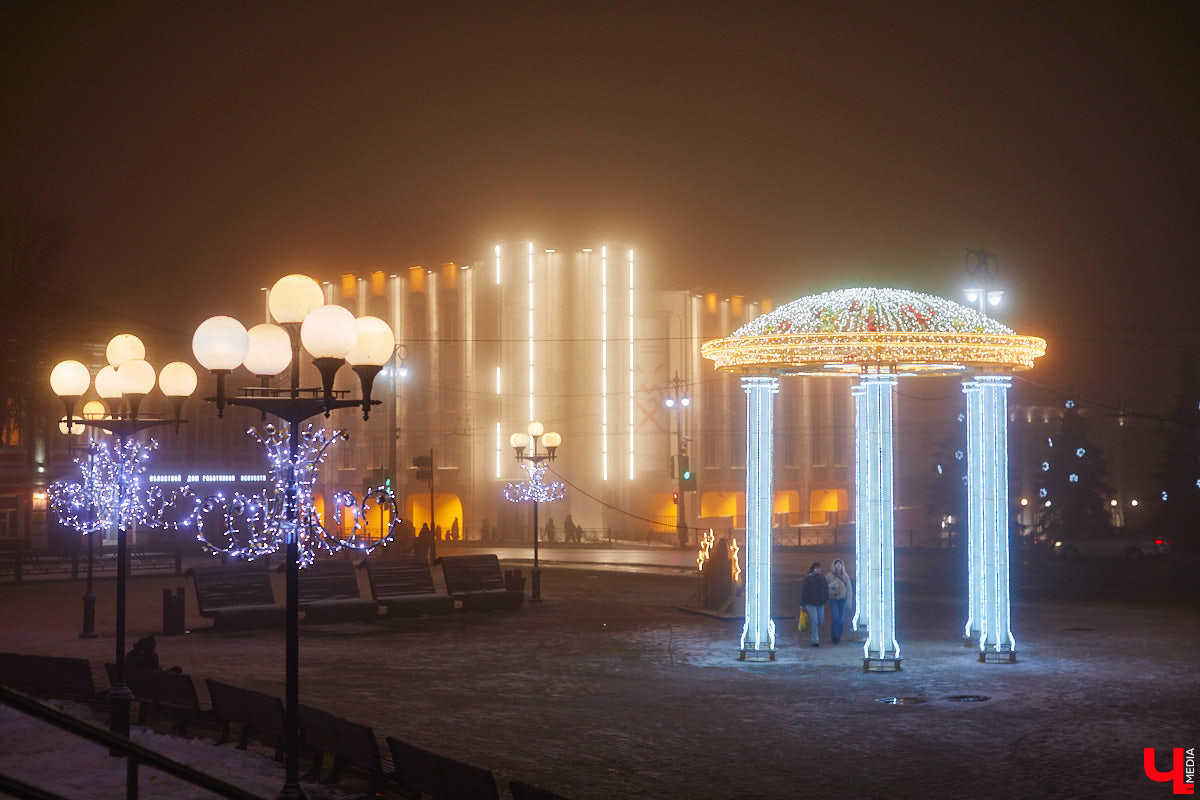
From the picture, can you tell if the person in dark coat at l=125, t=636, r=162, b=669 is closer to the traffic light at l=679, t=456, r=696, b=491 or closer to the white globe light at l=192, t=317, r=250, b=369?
the white globe light at l=192, t=317, r=250, b=369

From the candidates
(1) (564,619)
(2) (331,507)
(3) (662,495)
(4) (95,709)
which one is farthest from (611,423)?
(4) (95,709)

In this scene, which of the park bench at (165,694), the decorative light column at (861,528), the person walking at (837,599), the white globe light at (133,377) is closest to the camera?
the park bench at (165,694)

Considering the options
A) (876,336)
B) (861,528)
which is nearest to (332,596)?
(861,528)

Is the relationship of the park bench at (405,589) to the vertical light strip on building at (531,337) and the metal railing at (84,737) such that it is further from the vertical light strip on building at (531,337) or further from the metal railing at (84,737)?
the vertical light strip on building at (531,337)

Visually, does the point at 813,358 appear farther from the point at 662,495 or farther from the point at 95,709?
the point at 662,495

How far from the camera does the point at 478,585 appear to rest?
25.2 meters

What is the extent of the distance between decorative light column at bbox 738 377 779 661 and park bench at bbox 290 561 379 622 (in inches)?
317

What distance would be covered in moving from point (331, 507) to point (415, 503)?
6.31m

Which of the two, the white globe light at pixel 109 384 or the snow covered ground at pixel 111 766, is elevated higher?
the white globe light at pixel 109 384

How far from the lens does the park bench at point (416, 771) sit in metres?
8.79

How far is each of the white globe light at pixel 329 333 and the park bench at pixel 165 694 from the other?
15.6ft

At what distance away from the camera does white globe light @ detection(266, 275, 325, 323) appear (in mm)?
9852

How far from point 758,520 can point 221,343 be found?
10.6 meters

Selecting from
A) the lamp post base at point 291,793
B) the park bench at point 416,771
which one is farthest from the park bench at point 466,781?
the lamp post base at point 291,793
